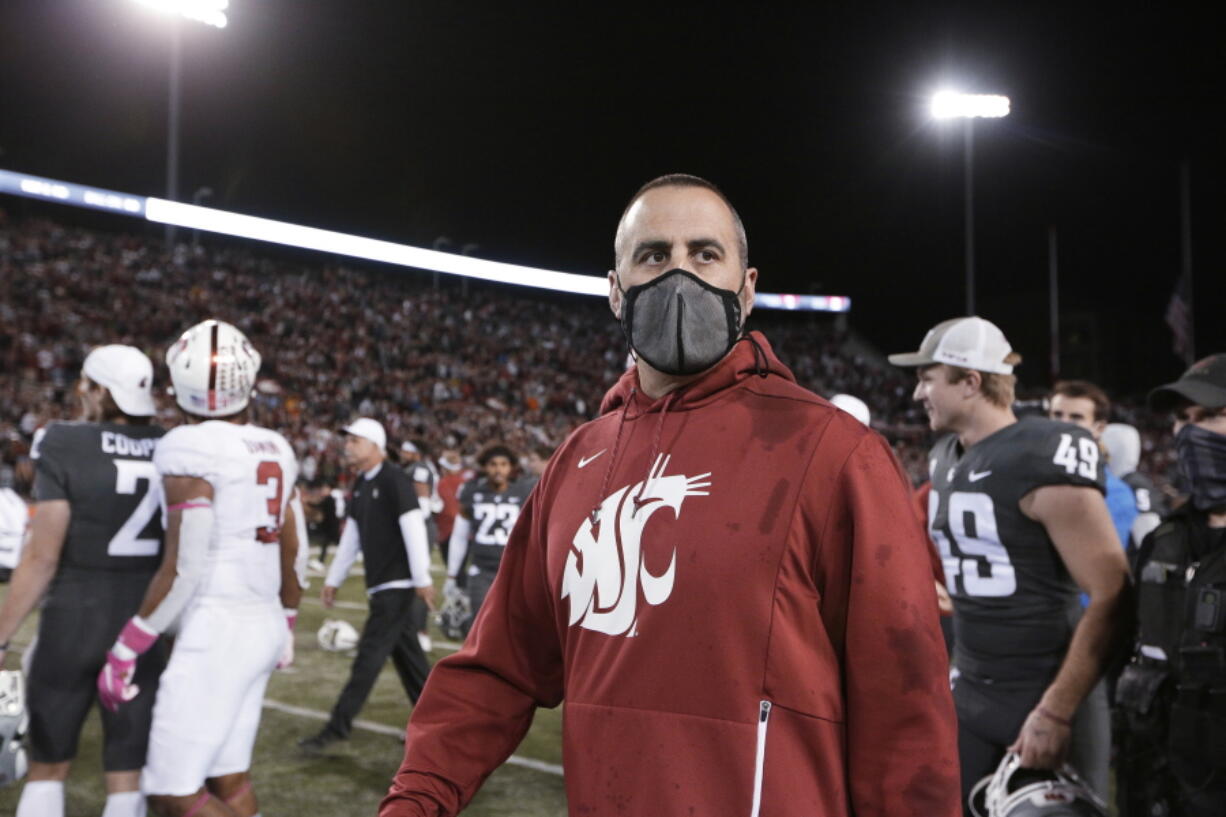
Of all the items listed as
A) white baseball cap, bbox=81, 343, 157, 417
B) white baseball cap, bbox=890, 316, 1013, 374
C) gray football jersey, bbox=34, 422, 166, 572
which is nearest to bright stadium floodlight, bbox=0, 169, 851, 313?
white baseball cap, bbox=81, 343, 157, 417

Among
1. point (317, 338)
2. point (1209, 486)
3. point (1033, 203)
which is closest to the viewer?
point (1209, 486)

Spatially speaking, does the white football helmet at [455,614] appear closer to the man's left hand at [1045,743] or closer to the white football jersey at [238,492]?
the white football jersey at [238,492]

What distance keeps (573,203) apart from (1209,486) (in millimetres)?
37036

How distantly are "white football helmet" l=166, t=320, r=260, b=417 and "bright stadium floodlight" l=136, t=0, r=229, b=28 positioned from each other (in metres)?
22.7

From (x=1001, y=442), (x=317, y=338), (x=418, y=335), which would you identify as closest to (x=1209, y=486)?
(x=1001, y=442)

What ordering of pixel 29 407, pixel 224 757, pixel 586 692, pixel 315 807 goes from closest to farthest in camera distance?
pixel 586 692
pixel 224 757
pixel 315 807
pixel 29 407

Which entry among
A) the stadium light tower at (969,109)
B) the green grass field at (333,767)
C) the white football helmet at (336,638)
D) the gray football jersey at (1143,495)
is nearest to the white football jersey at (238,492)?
Result: the green grass field at (333,767)

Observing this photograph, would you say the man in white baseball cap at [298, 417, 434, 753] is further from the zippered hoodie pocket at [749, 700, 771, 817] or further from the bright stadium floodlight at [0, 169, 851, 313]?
the bright stadium floodlight at [0, 169, 851, 313]

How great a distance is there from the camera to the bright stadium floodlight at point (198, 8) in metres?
22.8

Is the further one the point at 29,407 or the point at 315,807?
the point at 29,407

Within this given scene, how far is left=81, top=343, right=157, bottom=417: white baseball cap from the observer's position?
144 inches

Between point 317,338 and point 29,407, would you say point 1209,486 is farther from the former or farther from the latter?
point 317,338

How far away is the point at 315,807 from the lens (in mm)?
5043

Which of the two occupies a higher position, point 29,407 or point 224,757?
point 29,407
